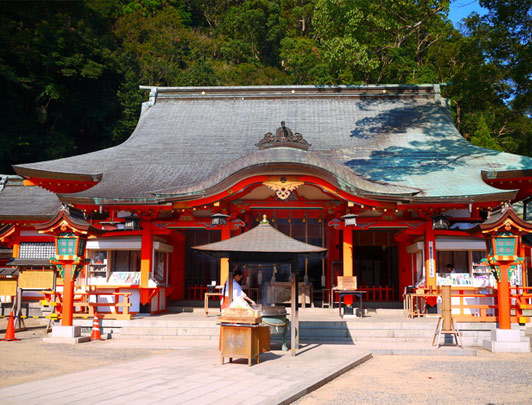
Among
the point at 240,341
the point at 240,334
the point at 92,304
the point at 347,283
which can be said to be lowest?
the point at 240,341

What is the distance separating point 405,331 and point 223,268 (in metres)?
5.01

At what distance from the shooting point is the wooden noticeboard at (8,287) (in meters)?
13.3

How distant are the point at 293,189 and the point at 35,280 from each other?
6984 millimetres

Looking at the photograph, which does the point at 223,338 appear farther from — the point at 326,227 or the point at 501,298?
the point at 326,227

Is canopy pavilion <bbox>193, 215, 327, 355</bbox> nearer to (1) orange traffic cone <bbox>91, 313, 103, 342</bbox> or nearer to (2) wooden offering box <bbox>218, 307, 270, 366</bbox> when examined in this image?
(2) wooden offering box <bbox>218, 307, 270, 366</bbox>

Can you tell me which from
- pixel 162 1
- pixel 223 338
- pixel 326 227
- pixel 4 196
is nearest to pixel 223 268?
pixel 326 227

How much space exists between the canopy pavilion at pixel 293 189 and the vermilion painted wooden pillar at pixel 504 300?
216cm

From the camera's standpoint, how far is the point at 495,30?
1473 centimetres

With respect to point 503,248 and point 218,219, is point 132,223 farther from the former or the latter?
point 503,248

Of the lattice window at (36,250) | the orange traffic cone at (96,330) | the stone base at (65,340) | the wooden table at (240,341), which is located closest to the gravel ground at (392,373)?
the stone base at (65,340)

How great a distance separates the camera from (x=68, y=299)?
11914 mm

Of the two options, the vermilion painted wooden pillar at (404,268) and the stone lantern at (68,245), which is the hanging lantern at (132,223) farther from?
the vermilion painted wooden pillar at (404,268)

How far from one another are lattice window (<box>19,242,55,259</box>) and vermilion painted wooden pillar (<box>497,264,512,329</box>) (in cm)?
1337

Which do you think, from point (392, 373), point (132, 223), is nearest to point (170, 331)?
point (132, 223)
